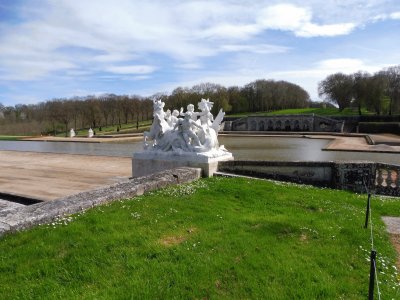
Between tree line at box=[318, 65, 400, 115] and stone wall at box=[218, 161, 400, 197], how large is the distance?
53.8 metres

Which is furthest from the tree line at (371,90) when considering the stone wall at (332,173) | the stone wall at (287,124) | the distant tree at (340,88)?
the stone wall at (332,173)

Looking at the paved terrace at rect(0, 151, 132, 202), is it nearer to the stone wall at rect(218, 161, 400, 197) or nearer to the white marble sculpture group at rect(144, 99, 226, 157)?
the white marble sculpture group at rect(144, 99, 226, 157)

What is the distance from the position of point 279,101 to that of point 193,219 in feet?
276

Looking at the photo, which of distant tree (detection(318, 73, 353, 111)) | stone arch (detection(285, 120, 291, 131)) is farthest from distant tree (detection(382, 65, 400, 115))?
stone arch (detection(285, 120, 291, 131))

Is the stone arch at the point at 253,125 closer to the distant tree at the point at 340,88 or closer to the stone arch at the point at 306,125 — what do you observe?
the stone arch at the point at 306,125

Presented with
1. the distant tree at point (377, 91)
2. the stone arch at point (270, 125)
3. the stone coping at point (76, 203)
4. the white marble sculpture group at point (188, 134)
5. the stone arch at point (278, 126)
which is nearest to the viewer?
the stone coping at point (76, 203)

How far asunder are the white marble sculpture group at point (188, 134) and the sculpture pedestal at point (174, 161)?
0.12 metres

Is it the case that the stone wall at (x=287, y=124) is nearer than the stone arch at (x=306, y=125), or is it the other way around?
the stone wall at (x=287, y=124)

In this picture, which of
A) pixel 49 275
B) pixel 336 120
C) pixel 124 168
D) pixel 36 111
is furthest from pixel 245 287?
pixel 36 111

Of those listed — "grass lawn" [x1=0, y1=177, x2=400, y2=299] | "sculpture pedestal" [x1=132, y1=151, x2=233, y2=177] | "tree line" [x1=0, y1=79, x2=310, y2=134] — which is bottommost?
"grass lawn" [x1=0, y1=177, x2=400, y2=299]

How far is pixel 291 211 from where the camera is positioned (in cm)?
663

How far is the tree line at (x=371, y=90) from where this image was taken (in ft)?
190

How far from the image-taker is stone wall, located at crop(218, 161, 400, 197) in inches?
357

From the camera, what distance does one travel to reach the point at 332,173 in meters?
9.54
